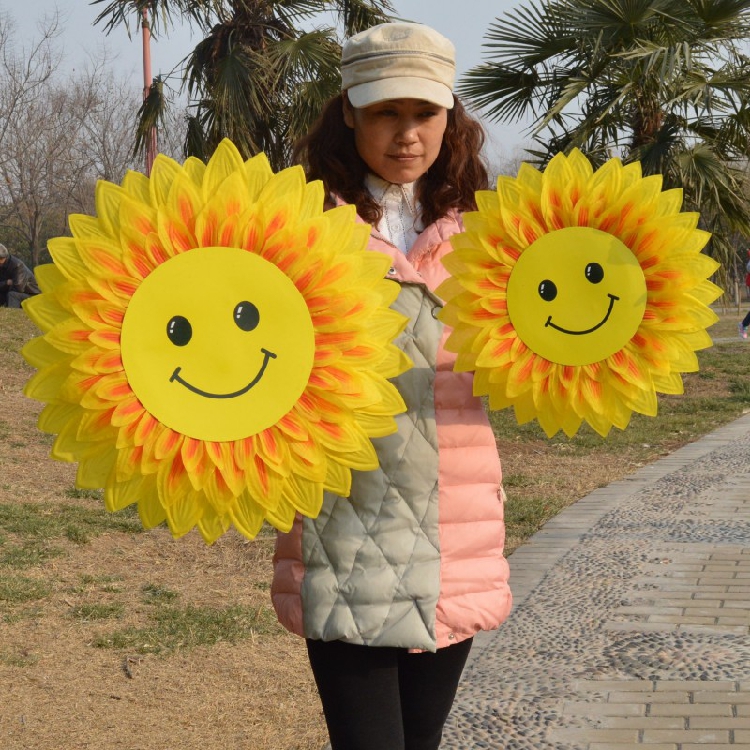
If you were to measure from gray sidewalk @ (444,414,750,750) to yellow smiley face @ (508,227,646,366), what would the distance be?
5.22 feet

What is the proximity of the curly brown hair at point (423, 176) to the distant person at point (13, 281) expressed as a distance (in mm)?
13361

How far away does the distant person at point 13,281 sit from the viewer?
48.3 ft

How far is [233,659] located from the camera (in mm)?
3863

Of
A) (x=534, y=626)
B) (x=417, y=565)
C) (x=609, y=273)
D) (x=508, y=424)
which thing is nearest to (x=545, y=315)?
(x=609, y=273)

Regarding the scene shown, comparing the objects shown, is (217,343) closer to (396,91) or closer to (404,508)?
(404,508)

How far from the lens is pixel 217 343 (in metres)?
1.71

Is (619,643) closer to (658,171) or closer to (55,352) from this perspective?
(55,352)

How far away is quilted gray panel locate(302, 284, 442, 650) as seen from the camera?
1872 millimetres

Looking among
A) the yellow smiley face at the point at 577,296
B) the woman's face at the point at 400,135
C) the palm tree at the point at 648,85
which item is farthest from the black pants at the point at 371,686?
the palm tree at the point at 648,85

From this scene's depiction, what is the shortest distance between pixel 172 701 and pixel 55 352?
7.11 feet

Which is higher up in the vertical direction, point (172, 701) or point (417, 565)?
point (417, 565)

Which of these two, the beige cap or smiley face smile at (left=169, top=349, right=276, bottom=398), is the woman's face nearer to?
the beige cap

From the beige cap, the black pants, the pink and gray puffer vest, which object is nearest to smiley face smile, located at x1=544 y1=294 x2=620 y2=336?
the pink and gray puffer vest

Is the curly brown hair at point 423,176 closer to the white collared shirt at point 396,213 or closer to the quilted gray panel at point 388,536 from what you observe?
the white collared shirt at point 396,213
